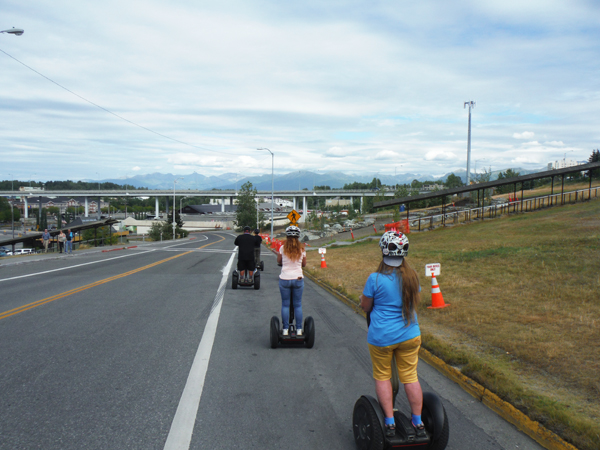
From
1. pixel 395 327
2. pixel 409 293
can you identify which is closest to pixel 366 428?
pixel 395 327

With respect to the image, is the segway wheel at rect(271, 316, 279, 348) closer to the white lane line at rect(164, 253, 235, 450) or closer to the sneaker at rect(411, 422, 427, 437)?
the white lane line at rect(164, 253, 235, 450)

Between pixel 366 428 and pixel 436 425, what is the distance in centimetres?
59

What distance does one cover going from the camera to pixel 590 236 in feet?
51.7

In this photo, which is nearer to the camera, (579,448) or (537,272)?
(579,448)

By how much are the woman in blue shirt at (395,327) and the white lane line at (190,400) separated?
1.87 metres

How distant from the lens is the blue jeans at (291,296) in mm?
6836

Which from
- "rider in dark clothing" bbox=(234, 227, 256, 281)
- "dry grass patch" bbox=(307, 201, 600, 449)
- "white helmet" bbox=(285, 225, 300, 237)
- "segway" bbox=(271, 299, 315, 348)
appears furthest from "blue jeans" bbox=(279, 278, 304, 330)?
"rider in dark clothing" bbox=(234, 227, 256, 281)

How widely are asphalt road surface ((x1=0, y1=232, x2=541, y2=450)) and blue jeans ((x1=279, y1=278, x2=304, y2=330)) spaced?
568mm

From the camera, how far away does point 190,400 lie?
4871 mm

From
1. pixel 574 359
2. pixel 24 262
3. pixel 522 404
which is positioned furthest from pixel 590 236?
pixel 24 262

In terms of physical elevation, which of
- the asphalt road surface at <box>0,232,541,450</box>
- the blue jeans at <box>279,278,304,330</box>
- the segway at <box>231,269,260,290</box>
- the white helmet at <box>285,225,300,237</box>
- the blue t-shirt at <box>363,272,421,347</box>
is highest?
the white helmet at <box>285,225,300,237</box>

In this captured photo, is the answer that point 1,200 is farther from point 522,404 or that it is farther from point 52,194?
point 522,404

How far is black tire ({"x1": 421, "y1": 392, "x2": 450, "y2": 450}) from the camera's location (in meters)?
3.65

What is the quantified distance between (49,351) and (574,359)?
7.68 metres
